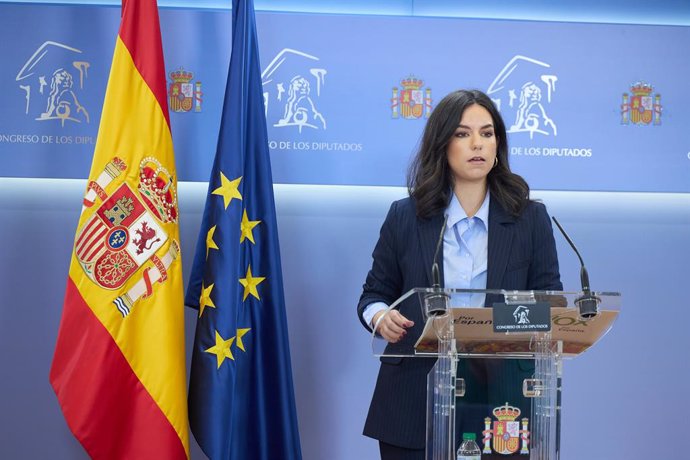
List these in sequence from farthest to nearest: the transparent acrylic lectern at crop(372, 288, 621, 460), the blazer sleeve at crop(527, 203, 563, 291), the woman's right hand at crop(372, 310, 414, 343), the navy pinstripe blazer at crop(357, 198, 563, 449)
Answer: the blazer sleeve at crop(527, 203, 563, 291) < the navy pinstripe blazer at crop(357, 198, 563, 449) < the woman's right hand at crop(372, 310, 414, 343) < the transparent acrylic lectern at crop(372, 288, 621, 460)

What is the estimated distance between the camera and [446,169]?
2.59 metres

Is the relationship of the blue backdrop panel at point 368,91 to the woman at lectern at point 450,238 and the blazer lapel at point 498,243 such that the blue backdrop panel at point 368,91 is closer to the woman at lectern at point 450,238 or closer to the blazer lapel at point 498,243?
the woman at lectern at point 450,238

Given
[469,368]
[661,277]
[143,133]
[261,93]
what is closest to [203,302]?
[143,133]

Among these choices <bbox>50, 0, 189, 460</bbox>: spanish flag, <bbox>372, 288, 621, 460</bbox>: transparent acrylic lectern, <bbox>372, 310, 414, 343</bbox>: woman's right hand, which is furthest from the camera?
<bbox>50, 0, 189, 460</bbox>: spanish flag

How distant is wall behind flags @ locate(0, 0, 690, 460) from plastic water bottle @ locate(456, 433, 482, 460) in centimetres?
182

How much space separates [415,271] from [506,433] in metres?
0.72

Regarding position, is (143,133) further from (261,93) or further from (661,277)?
(661,277)

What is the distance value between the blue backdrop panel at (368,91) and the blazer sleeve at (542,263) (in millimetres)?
1065

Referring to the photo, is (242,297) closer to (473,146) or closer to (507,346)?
(473,146)

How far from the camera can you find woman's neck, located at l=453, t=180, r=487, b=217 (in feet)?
8.29

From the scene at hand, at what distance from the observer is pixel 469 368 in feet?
5.98

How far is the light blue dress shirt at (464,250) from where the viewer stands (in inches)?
92.9

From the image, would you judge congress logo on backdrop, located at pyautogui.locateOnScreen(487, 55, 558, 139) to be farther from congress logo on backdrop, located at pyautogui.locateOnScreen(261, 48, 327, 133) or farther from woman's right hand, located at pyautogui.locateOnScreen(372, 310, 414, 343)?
woman's right hand, located at pyautogui.locateOnScreen(372, 310, 414, 343)

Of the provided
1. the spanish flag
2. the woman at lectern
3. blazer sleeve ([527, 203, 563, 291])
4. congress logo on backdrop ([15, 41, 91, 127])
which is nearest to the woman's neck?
the woman at lectern
